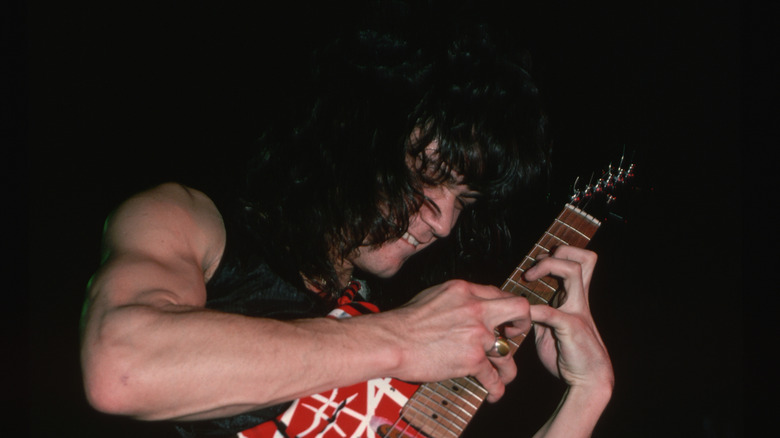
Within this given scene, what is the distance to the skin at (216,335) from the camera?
840mm

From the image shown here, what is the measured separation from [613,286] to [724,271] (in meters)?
0.62

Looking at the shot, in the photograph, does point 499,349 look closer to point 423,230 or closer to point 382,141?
point 423,230

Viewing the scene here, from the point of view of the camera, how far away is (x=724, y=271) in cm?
260

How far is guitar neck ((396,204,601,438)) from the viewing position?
1.38 metres

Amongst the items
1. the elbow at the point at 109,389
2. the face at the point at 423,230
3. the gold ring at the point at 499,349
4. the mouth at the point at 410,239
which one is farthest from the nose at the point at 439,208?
the elbow at the point at 109,389

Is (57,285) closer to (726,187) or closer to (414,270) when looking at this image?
(414,270)

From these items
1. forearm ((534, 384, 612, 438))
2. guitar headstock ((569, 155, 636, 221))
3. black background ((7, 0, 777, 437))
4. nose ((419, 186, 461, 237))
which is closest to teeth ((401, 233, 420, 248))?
nose ((419, 186, 461, 237))

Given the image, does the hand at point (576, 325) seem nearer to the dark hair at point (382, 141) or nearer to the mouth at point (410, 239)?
the dark hair at point (382, 141)

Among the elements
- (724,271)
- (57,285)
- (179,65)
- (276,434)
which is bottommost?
(57,285)

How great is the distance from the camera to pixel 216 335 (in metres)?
0.88

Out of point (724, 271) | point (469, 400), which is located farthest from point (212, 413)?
point (724, 271)

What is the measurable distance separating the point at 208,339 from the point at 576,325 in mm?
1201

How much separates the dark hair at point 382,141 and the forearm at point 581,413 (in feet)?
2.54

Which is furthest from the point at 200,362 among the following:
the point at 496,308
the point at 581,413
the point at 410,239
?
the point at 581,413
